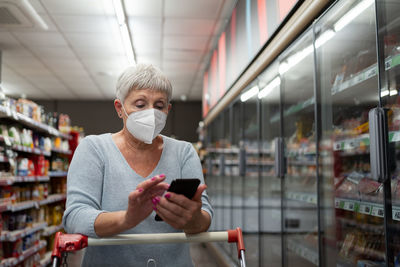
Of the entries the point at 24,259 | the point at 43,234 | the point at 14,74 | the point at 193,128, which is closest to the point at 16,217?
the point at 24,259

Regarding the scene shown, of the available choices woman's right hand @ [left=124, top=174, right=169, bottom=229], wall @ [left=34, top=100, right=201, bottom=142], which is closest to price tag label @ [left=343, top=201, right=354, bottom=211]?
woman's right hand @ [left=124, top=174, right=169, bottom=229]

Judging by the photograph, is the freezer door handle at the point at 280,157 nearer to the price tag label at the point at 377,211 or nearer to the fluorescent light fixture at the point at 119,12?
the price tag label at the point at 377,211

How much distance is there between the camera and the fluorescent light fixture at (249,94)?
14.1ft

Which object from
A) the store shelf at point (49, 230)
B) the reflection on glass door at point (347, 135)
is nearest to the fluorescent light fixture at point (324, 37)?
the reflection on glass door at point (347, 135)

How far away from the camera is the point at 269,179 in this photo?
5.32 metres

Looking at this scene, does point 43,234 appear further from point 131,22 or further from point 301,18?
point 301,18

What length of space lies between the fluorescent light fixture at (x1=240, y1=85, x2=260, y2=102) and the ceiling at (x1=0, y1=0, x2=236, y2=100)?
1.49 meters

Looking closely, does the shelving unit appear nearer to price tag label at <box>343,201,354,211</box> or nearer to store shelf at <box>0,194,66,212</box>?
store shelf at <box>0,194,66,212</box>

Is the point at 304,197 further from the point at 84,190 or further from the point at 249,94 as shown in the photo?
the point at 84,190

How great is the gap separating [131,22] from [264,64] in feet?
10.8

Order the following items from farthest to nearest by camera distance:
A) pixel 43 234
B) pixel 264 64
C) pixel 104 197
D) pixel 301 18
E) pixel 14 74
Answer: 1. pixel 14 74
2. pixel 43 234
3. pixel 264 64
4. pixel 301 18
5. pixel 104 197

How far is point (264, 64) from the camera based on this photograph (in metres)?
3.84

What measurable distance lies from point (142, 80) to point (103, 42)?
6285 mm

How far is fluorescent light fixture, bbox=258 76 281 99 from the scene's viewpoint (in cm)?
351
